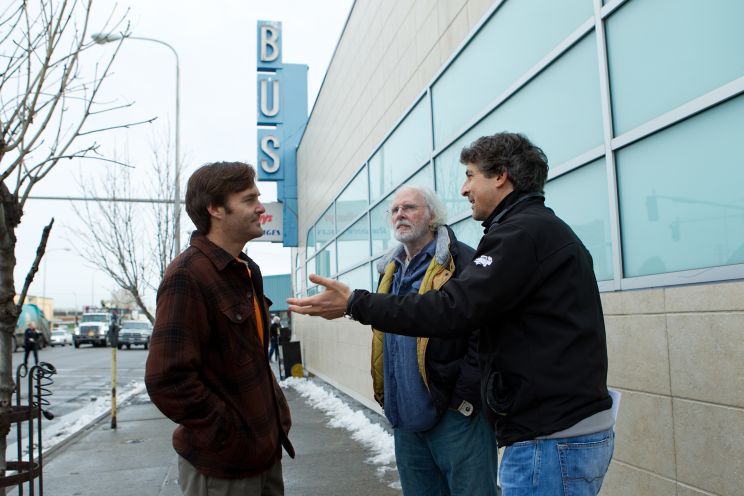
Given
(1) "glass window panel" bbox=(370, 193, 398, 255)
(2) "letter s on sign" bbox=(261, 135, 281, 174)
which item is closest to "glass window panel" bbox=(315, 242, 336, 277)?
(1) "glass window panel" bbox=(370, 193, 398, 255)

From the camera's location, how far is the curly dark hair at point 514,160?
2.15m

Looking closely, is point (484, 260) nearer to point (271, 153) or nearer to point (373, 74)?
point (373, 74)

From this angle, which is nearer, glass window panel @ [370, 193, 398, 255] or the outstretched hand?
the outstretched hand

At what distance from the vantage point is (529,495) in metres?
1.86

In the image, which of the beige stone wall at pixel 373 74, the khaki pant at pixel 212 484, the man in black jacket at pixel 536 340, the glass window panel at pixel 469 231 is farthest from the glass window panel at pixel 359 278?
the man in black jacket at pixel 536 340

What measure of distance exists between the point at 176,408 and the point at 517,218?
1.31 m

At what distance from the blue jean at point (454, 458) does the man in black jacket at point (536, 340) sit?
2.39ft

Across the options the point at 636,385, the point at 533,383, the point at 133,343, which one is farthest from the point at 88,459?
the point at 133,343

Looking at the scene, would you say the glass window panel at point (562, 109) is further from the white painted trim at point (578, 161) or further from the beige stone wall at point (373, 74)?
the beige stone wall at point (373, 74)

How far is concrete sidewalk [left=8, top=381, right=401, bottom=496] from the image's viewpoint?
18.1ft

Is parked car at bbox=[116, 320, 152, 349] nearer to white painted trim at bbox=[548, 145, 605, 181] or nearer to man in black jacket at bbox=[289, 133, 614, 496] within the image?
white painted trim at bbox=[548, 145, 605, 181]

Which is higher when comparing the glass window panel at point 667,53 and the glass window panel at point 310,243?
the glass window panel at point 310,243

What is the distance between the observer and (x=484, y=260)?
1943 mm

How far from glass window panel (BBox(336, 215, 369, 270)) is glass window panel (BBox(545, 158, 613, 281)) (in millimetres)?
5903
